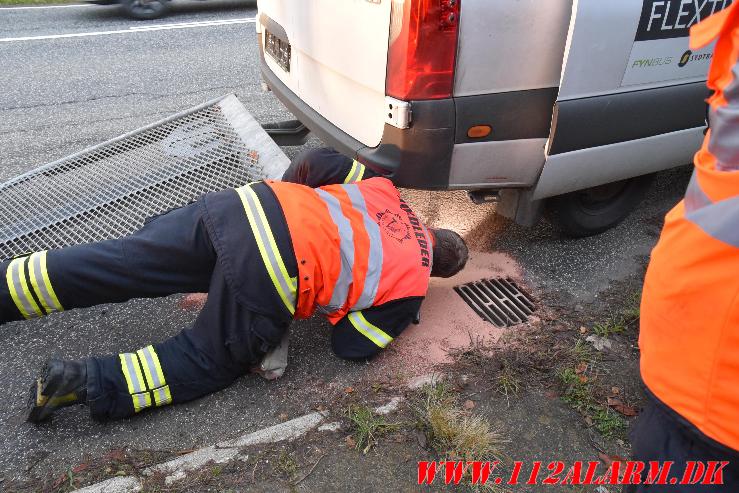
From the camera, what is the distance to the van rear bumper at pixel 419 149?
2646 mm

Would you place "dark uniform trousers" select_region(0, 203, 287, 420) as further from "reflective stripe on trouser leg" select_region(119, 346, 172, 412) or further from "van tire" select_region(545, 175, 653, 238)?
"van tire" select_region(545, 175, 653, 238)

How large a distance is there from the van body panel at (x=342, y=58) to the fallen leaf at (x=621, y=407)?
154 cm

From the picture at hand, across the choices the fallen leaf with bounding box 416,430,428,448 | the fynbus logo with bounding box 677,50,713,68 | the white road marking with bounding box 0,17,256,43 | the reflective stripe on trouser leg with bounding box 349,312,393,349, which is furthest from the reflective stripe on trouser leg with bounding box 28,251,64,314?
the white road marking with bounding box 0,17,256,43

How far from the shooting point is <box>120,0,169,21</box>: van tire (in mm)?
8326

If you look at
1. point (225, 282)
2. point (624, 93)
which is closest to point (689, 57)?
point (624, 93)

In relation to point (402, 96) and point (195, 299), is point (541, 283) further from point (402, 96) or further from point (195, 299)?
point (195, 299)

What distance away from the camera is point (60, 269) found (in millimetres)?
2252

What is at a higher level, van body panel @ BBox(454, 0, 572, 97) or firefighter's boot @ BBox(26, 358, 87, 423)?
van body panel @ BBox(454, 0, 572, 97)

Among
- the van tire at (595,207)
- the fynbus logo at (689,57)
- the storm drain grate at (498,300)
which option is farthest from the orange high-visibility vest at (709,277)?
the van tire at (595,207)

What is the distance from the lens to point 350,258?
244 cm

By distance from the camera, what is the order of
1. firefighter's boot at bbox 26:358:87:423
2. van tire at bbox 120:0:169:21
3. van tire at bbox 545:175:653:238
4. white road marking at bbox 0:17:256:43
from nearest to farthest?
firefighter's boot at bbox 26:358:87:423 → van tire at bbox 545:175:653:238 → white road marking at bbox 0:17:256:43 → van tire at bbox 120:0:169:21

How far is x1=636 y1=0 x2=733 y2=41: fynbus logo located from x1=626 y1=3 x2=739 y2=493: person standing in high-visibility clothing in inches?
63.2

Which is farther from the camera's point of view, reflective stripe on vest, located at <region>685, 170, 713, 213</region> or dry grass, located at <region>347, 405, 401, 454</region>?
dry grass, located at <region>347, 405, 401, 454</region>

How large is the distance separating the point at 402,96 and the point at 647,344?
159 centimetres
